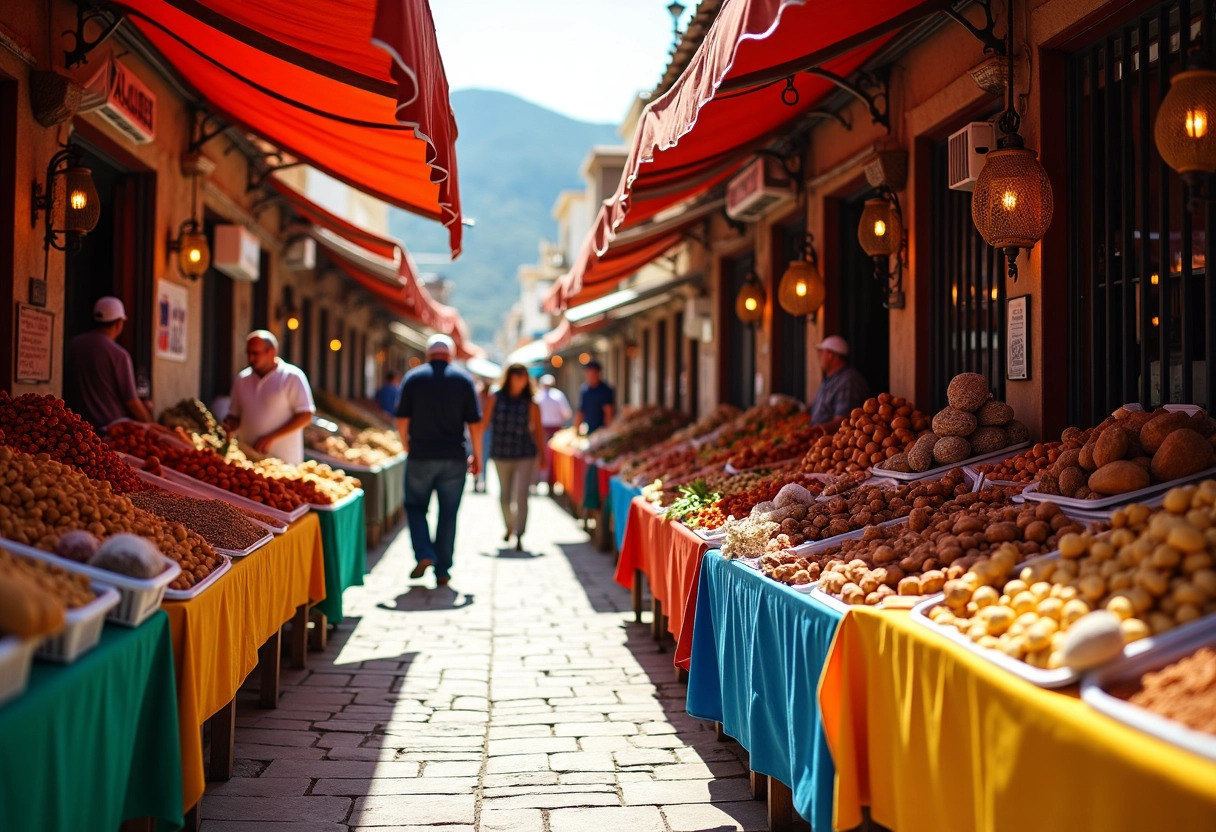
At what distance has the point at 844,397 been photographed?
794 centimetres

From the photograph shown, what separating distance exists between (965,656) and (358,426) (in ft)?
47.8

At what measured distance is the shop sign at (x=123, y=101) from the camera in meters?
6.50

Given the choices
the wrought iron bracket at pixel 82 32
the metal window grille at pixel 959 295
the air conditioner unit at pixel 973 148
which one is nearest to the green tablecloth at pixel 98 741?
the wrought iron bracket at pixel 82 32

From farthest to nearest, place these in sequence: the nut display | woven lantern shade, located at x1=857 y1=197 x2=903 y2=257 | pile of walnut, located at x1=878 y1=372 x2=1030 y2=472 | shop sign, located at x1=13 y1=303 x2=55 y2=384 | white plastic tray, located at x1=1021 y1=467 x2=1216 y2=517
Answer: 1. woven lantern shade, located at x1=857 y1=197 x2=903 y2=257
2. shop sign, located at x1=13 y1=303 x2=55 y2=384
3. pile of walnut, located at x1=878 y1=372 x2=1030 y2=472
4. white plastic tray, located at x1=1021 y1=467 x2=1216 y2=517
5. the nut display

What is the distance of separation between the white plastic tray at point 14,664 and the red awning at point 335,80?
216 cm

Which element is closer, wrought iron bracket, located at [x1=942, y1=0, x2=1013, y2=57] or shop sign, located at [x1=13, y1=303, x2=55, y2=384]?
wrought iron bracket, located at [x1=942, y1=0, x2=1013, y2=57]

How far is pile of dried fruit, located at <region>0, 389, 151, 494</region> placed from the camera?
16.3ft

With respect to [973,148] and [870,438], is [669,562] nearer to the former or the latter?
[870,438]

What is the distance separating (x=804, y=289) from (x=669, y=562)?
10.5 feet

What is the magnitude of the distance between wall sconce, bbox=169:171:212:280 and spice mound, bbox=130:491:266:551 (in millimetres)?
4349

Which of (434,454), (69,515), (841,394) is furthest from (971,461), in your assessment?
(434,454)

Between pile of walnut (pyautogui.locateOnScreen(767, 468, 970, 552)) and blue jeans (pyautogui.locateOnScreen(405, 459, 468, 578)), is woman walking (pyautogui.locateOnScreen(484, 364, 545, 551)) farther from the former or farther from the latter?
pile of walnut (pyautogui.locateOnScreen(767, 468, 970, 552))

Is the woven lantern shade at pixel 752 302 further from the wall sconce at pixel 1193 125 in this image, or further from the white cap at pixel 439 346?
the wall sconce at pixel 1193 125

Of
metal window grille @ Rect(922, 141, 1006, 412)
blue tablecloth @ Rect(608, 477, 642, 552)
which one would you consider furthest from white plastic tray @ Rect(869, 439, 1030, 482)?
blue tablecloth @ Rect(608, 477, 642, 552)
